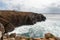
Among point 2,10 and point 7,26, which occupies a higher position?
point 2,10

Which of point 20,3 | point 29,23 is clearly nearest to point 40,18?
point 29,23

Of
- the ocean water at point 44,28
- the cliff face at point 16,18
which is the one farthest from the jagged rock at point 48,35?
the cliff face at point 16,18

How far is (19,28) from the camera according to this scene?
491cm

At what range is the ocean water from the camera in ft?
16.2

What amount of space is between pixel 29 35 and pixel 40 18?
491mm

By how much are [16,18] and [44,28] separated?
2.37ft

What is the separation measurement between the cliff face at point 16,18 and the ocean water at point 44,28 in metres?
0.11

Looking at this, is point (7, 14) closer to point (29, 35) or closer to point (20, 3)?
point (20, 3)

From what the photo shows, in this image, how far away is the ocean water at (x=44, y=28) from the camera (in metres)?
4.94

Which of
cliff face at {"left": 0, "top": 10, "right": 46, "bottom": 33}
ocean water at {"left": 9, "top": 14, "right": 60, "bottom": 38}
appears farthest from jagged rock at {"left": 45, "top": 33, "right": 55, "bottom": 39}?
cliff face at {"left": 0, "top": 10, "right": 46, "bottom": 33}

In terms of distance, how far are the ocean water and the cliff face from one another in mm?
108

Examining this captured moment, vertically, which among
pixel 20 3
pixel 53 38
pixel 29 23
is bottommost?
pixel 53 38

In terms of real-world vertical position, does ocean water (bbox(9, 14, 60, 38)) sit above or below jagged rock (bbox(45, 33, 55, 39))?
above

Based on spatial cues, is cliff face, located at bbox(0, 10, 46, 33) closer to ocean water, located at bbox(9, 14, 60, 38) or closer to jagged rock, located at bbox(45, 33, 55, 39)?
ocean water, located at bbox(9, 14, 60, 38)
